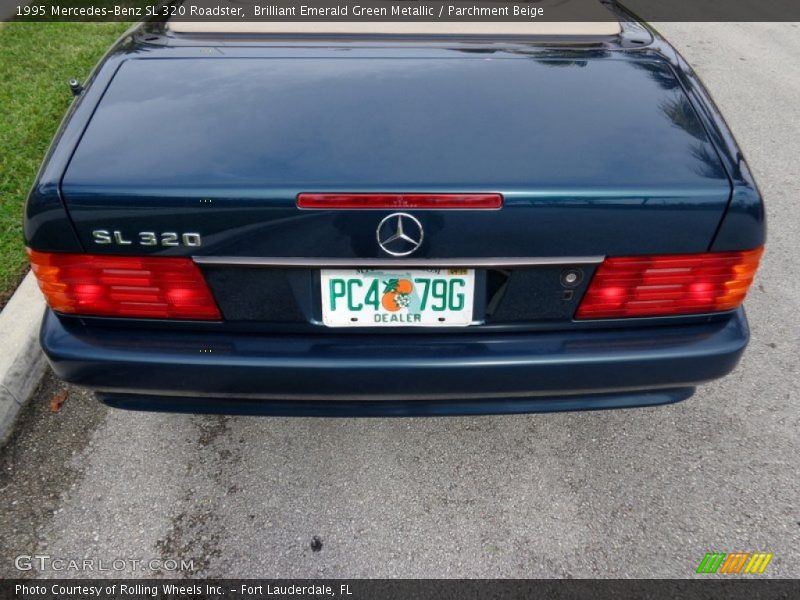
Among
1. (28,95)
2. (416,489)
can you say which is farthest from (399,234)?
(28,95)

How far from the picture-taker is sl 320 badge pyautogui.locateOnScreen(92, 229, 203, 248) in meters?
1.61

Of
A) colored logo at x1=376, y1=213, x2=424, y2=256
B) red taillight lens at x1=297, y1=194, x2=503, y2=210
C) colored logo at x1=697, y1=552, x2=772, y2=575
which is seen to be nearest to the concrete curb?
red taillight lens at x1=297, y1=194, x2=503, y2=210

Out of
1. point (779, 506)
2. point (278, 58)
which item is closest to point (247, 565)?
point (278, 58)

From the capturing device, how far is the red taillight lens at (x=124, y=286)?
5.48 ft

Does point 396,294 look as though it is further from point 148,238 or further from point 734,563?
point 734,563

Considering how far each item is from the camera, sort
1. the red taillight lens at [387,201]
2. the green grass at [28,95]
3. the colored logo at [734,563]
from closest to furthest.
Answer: the red taillight lens at [387,201], the colored logo at [734,563], the green grass at [28,95]

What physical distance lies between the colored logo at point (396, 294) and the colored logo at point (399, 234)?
10 centimetres

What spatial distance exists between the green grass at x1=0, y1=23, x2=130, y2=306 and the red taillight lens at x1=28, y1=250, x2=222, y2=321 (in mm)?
1407

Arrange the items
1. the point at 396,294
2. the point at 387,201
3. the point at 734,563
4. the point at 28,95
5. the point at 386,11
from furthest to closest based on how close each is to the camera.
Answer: the point at 28,95 < the point at 386,11 < the point at 734,563 < the point at 396,294 < the point at 387,201

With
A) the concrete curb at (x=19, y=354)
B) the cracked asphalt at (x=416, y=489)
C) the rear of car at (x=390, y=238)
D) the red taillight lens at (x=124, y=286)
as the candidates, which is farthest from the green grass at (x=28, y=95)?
the rear of car at (x=390, y=238)

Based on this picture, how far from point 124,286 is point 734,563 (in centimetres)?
197

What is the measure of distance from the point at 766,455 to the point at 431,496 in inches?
48.5

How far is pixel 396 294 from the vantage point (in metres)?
1.70

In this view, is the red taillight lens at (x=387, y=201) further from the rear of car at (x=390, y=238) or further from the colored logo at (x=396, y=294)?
the colored logo at (x=396, y=294)
